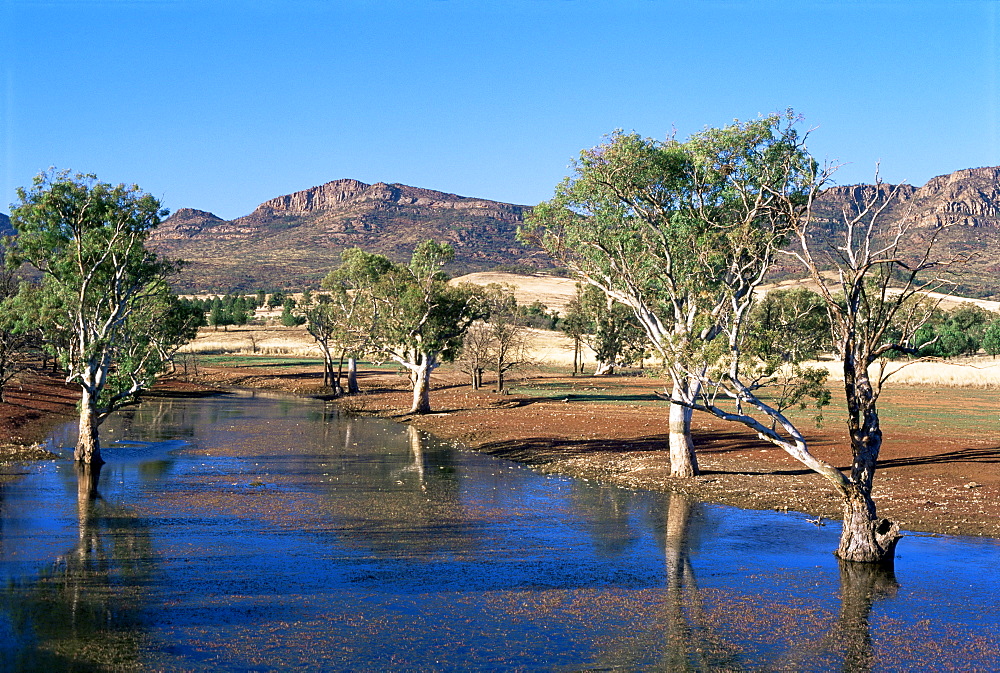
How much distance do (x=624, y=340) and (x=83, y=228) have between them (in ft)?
244

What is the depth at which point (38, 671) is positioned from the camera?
1619cm

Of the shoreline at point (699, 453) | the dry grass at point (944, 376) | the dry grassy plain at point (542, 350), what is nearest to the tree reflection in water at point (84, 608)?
the shoreline at point (699, 453)

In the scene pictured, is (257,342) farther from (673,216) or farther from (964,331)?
(673,216)

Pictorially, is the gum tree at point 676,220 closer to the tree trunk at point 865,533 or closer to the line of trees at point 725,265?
the line of trees at point 725,265

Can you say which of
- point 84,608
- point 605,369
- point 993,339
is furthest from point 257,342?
point 84,608

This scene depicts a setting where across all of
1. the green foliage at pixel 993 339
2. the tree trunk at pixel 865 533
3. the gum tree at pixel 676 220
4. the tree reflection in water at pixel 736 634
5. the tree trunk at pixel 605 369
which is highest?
the gum tree at pixel 676 220

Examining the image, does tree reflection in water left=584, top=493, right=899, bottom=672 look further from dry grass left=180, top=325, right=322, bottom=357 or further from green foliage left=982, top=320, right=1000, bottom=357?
green foliage left=982, top=320, right=1000, bottom=357

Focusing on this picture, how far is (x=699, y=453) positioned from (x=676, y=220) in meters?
14.4

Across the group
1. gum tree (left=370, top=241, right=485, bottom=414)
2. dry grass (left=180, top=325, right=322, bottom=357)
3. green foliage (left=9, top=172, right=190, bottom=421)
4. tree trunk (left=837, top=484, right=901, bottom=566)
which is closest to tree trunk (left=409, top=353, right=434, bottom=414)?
gum tree (left=370, top=241, right=485, bottom=414)

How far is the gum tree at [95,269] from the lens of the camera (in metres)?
37.0

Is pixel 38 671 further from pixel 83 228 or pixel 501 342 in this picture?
pixel 501 342

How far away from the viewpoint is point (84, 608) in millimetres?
19797

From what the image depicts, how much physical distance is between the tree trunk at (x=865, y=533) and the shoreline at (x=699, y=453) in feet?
16.9

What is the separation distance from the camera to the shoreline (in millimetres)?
31781
